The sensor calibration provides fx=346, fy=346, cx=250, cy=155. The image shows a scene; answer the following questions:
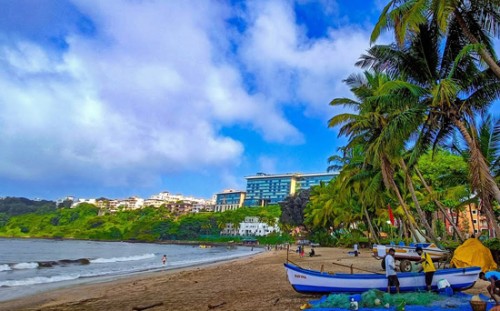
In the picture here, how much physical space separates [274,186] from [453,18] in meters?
172

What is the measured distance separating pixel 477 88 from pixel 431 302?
8066mm

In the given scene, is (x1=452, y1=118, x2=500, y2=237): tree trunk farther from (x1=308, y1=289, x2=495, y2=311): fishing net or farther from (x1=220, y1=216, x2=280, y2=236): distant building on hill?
(x1=220, y1=216, x2=280, y2=236): distant building on hill

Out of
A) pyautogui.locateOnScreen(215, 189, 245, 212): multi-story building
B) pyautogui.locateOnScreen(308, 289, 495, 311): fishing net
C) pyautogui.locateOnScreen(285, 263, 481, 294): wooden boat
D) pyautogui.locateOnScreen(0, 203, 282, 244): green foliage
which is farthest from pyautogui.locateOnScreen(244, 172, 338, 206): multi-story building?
pyautogui.locateOnScreen(308, 289, 495, 311): fishing net

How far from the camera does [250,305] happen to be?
963 cm

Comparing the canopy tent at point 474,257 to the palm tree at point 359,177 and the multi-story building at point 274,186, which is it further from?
the multi-story building at point 274,186

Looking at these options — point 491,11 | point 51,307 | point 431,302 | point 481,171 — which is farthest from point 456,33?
point 51,307

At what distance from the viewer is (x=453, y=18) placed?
11867 millimetres

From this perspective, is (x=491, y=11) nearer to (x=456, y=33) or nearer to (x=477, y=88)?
(x=456, y=33)

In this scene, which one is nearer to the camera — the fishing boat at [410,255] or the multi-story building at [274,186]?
the fishing boat at [410,255]

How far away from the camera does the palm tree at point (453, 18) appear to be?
9948 mm

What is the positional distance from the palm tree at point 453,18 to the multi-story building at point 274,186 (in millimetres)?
163731

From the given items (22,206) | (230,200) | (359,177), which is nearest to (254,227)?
(230,200)

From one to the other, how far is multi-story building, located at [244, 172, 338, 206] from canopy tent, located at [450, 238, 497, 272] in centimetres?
16268

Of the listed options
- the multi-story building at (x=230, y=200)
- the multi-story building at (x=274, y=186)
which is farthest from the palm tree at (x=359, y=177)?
the multi-story building at (x=230, y=200)
